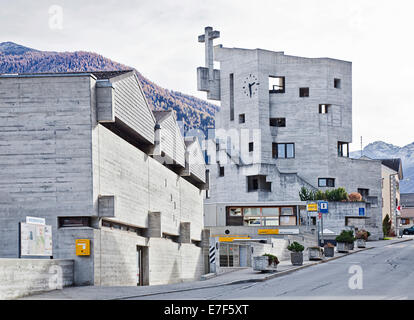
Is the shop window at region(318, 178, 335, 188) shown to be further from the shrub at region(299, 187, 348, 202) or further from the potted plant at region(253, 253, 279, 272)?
the potted plant at region(253, 253, 279, 272)

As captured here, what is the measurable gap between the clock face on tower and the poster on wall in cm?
6569

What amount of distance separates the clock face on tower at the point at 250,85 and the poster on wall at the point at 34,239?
65.7 meters

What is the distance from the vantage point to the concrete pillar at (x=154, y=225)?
1690 inches

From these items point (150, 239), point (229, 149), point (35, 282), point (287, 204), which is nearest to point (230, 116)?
point (229, 149)

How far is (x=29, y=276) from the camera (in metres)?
25.4

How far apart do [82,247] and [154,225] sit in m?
11.8

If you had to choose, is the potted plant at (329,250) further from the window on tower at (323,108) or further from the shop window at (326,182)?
the window on tower at (323,108)

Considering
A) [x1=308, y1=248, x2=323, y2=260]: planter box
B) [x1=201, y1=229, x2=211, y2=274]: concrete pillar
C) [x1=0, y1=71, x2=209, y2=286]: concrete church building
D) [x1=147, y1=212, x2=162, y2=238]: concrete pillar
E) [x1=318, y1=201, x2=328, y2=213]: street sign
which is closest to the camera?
[x1=0, y1=71, x2=209, y2=286]: concrete church building

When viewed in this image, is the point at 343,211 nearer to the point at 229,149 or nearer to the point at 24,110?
the point at 229,149

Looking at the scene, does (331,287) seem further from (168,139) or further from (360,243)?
(360,243)

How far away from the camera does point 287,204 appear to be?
8194 cm

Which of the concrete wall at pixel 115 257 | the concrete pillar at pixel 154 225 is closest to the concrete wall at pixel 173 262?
the concrete pillar at pixel 154 225

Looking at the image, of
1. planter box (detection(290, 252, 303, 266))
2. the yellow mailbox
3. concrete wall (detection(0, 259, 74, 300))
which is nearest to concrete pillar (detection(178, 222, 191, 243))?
planter box (detection(290, 252, 303, 266))

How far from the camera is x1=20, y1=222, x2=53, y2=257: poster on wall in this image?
2609 cm
